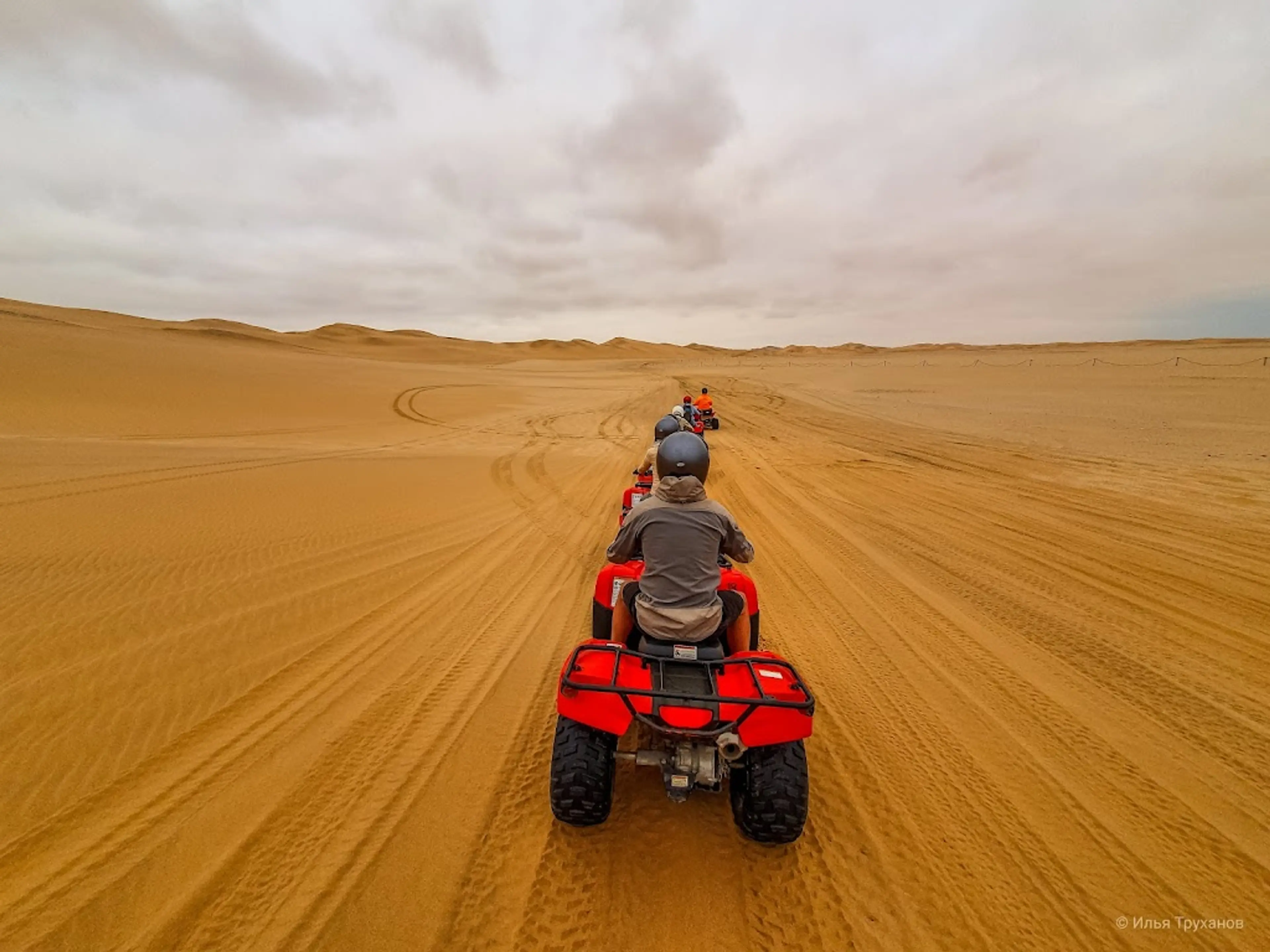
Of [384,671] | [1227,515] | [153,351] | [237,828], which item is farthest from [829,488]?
[153,351]

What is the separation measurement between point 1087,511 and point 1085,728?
564 centimetres

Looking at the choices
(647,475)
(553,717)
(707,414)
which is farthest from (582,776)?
Answer: (707,414)

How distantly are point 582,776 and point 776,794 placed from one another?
0.82 meters

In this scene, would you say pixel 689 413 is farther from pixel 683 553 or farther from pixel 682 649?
pixel 682 649

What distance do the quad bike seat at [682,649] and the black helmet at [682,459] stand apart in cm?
86

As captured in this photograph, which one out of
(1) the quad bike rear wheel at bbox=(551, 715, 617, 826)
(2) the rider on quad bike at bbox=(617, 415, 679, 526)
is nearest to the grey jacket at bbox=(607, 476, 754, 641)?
(1) the quad bike rear wheel at bbox=(551, 715, 617, 826)

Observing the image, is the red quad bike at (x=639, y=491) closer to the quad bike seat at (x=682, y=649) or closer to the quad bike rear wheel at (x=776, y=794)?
the quad bike seat at (x=682, y=649)

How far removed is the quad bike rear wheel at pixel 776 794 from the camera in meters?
2.30

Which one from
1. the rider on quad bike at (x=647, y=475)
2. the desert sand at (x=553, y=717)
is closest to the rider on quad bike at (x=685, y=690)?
the desert sand at (x=553, y=717)

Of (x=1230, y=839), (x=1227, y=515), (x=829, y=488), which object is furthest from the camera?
(x=829, y=488)

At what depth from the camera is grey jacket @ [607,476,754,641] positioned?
110 inches

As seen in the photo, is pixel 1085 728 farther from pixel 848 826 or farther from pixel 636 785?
pixel 636 785

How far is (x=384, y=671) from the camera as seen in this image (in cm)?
383

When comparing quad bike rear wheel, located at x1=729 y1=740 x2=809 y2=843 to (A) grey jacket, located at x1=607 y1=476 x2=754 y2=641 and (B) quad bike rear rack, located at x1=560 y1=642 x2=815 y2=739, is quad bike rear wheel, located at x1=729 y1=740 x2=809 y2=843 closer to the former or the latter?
(B) quad bike rear rack, located at x1=560 y1=642 x2=815 y2=739
